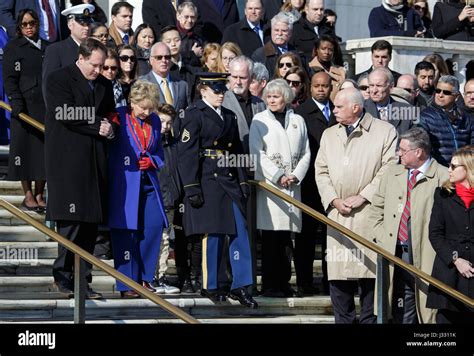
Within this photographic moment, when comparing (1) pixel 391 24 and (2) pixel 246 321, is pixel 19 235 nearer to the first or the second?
(2) pixel 246 321

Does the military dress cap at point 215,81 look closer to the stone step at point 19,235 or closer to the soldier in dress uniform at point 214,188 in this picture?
the soldier in dress uniform at point 214,188

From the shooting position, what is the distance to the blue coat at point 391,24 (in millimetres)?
20031

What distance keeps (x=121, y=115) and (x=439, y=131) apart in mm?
3112

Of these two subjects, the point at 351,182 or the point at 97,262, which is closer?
the point at 97,262

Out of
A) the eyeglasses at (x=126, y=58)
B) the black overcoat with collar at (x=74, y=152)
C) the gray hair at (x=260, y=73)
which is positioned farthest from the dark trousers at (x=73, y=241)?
the gray hair at (x=260, y=73)

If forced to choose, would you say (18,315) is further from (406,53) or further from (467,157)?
(406,53)

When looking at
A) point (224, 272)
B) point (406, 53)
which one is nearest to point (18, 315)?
point (224, 272)

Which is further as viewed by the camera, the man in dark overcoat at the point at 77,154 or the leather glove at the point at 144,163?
the leather glove at the point at 144,163

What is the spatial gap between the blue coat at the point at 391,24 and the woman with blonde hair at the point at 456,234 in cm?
593

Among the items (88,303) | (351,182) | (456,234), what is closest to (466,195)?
(456,234)

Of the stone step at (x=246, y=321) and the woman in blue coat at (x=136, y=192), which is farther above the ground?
the woman in blue coat at (x=136, y=192)

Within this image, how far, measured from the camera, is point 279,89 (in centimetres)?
1571

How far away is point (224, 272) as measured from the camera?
1505 centimetres

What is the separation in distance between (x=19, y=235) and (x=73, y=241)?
5.25 ft
